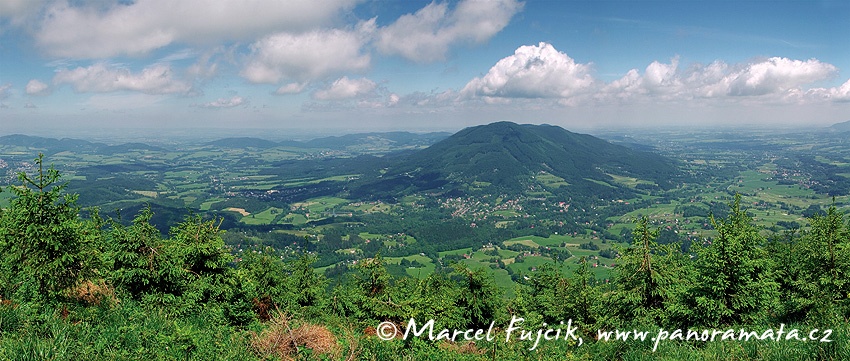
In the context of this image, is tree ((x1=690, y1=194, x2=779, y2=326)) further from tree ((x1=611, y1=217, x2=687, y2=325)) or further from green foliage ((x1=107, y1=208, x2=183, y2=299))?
green foliage ((x1=107, y1=208, x2=183, y2=299))

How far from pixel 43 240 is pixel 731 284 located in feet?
66.6

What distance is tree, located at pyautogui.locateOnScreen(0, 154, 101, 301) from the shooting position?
33.5 feet

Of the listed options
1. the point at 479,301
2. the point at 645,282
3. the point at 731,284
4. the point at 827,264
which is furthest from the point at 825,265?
the point at 479,301

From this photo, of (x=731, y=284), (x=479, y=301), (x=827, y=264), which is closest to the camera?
(x=731, y=284)

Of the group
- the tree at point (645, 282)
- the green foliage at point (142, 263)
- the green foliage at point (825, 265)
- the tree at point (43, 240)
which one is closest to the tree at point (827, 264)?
the green foliage at point (825, 265)

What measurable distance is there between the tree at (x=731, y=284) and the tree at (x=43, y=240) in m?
18.7

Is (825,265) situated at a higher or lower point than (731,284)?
lower

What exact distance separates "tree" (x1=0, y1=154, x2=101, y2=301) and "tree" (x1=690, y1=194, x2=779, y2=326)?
18.7 meters

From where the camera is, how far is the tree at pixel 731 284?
1238 cm

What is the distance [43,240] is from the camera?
405 inches

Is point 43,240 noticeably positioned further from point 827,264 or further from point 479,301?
point 827,264

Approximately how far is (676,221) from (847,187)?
107 m

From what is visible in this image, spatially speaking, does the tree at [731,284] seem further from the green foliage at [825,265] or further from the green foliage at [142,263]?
the green foliage at [142,263]

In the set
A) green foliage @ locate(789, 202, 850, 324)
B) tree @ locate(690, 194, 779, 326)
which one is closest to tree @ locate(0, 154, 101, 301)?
tree @ locate(690, 194, 779, 326)
